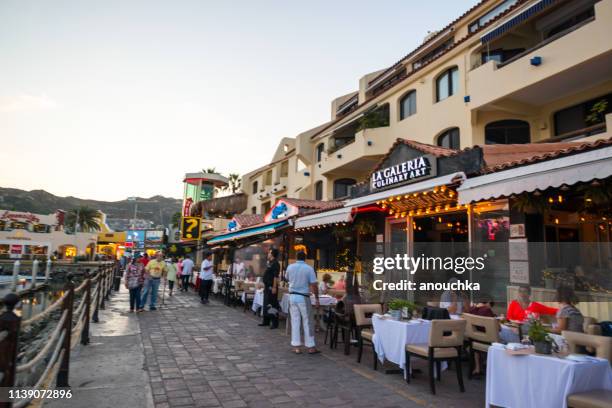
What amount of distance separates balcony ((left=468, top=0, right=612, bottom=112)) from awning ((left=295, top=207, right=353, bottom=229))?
18.7 feet

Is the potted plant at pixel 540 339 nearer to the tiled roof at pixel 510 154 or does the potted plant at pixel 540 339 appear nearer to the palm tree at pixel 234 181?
the tiled roof at pixel 510 154

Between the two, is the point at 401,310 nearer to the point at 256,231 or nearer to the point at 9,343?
the point at 9,343

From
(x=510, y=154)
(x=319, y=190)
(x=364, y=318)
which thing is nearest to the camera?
(x=364, y=318)

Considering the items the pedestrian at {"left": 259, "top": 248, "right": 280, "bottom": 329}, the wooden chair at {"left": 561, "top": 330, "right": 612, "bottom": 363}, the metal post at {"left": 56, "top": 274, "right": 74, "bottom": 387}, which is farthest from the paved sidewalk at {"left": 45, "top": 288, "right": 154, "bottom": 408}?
the wooden chair at {"left": 561, "top": 330, "right": 612, "bottom": 363}

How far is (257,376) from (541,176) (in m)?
5.26

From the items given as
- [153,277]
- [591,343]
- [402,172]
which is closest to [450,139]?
[402,172]

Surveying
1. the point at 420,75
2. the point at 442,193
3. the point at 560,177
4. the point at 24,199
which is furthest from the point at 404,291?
the point at 24,199

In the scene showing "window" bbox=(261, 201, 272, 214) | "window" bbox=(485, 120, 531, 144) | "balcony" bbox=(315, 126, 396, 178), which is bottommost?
"window" bbox=(261, 201, 272, 214)

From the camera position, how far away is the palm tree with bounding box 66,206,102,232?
220 ft

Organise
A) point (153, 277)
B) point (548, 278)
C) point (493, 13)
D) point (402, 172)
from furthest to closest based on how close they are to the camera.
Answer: point (493, 13)
point (153, 277)
point (402, 172)
point (548, 278)

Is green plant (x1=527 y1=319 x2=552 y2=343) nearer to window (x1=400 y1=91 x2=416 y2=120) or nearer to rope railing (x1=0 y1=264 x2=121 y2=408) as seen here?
rope railing (x1=0 y1=264 x2=121 y2=408)

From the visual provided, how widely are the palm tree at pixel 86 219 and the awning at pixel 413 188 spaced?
222 feet

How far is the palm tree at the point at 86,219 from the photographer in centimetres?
6719

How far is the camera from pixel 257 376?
5.55m
